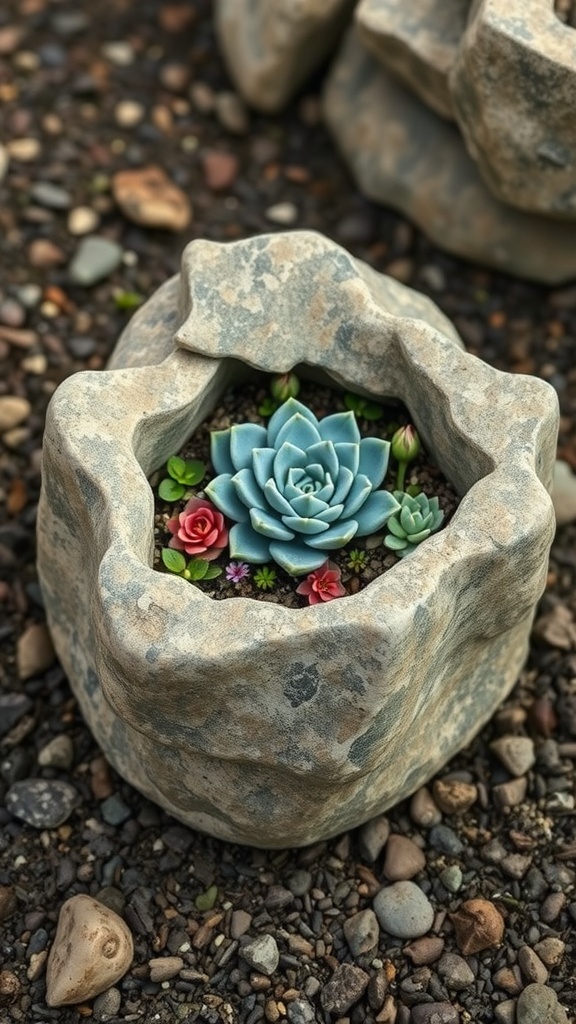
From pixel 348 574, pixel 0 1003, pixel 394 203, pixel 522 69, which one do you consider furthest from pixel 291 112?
pixel 0 1003

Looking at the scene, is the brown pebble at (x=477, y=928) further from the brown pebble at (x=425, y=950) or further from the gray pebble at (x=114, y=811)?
the gray pebble at (x=114, y=811)

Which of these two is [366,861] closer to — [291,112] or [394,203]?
[394,203]

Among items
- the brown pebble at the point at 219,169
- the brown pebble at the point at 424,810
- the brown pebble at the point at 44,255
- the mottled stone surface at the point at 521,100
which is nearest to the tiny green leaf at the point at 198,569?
the brown pebble at the point at 424,810

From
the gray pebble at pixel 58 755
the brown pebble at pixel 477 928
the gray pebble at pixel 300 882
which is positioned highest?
the brown pebble at pixel 477 928

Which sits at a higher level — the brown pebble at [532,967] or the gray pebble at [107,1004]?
the brown pebble at [532,967]

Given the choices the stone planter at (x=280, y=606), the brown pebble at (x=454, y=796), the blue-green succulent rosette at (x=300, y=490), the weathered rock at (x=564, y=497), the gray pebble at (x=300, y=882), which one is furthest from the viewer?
the weathered rock at (x=564, y=497)

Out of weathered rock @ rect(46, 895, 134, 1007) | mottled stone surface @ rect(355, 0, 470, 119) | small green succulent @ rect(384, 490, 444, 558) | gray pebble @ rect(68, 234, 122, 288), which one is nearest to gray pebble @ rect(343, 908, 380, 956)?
weathered rock @ rect(46, 895, 134, 1007)
